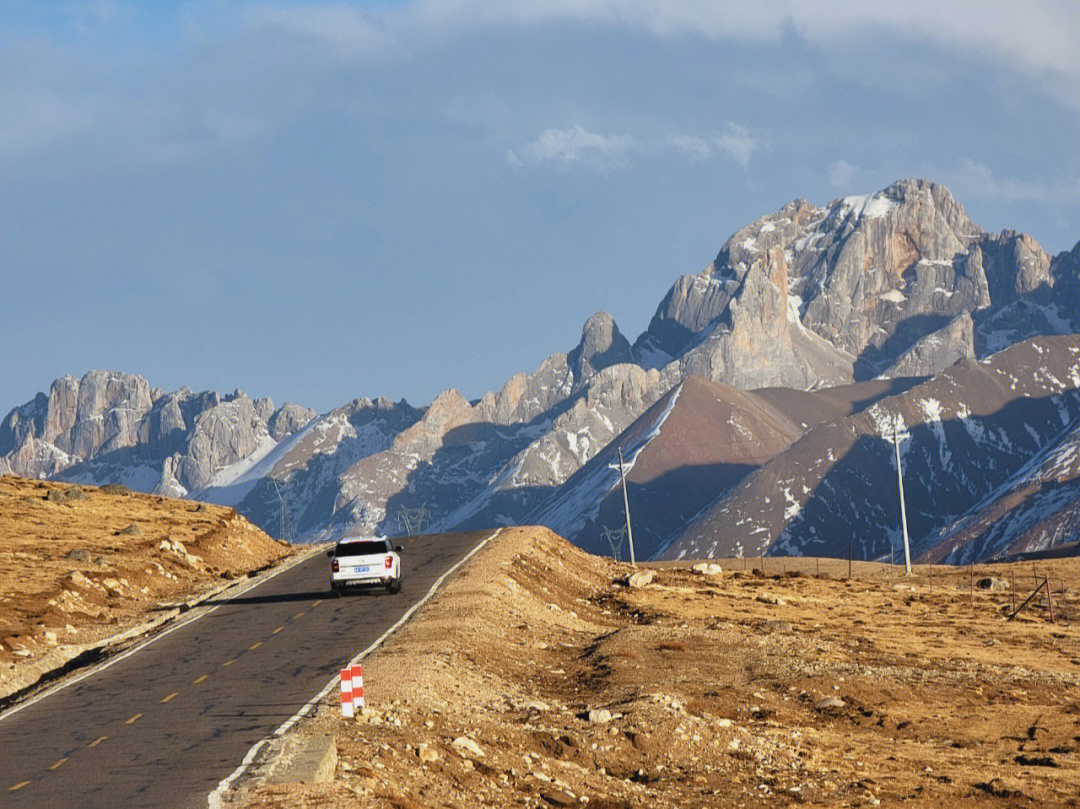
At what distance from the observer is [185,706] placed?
3014 centimetres

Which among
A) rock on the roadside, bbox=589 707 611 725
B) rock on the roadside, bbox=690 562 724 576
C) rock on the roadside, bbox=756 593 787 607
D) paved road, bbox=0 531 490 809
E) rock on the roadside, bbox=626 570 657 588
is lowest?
rock on the roadside, bbox=756 593 787 607

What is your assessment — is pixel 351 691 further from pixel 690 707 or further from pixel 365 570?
pixel 365 570

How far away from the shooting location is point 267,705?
2917cm

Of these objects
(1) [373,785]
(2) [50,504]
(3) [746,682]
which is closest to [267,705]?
(1) [373,785]

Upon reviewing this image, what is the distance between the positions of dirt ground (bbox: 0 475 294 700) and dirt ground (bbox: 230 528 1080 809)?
11.6 metres

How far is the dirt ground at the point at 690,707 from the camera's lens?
2433 centimetres

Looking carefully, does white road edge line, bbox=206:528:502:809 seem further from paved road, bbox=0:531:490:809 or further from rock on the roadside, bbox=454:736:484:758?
rock on the roadside, bbox=454:736:484:758

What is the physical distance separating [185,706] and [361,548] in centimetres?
1960

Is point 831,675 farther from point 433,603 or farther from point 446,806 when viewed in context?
point 446,806

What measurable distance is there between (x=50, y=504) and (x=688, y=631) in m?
42.0

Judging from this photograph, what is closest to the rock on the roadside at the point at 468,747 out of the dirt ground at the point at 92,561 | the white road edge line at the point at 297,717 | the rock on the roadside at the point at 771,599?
the white road edge line at the point at 297,717

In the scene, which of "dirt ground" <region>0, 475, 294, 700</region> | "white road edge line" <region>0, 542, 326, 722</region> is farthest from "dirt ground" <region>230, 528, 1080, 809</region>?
"dirt ground" <region>0, 475, 294, 700</region>

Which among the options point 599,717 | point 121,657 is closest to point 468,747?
point 599,717

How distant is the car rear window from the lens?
49344mm
